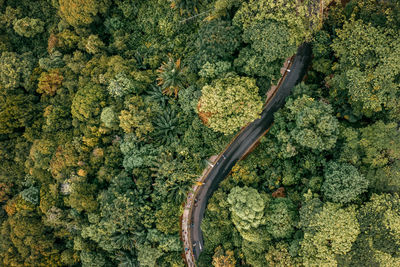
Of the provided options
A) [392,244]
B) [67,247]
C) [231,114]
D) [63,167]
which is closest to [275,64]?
[231,114]

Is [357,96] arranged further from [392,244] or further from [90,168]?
[90,168]

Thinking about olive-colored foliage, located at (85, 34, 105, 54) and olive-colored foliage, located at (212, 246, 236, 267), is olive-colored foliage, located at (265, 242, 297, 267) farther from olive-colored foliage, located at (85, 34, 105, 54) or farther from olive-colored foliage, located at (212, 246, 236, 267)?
olive-colored foliage, located at (85, 34, 105, 54)

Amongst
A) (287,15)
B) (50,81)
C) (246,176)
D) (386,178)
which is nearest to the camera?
(386,178)

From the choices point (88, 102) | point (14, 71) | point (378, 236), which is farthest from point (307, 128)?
point (14, 71)

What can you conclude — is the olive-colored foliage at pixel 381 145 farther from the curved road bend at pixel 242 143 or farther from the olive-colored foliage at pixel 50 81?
the olive-colored foliage at pixel 50 81

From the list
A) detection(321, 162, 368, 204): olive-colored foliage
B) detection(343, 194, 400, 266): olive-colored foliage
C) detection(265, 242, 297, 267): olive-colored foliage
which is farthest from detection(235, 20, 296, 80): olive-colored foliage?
detection(265, 242, 297, 267): olive-colored foliage

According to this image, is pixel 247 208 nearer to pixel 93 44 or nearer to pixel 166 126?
pixel 166 126
